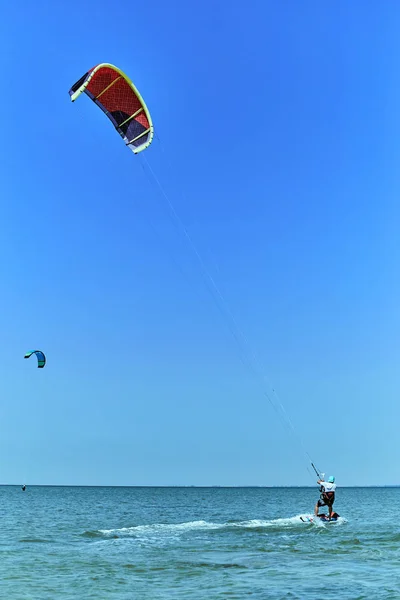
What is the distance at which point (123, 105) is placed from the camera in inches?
667

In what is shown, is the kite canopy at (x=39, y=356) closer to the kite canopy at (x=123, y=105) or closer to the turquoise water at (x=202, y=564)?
the turquoise water at (x=202, y=564)

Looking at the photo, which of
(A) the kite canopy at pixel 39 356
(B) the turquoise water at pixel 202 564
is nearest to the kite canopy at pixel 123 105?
(B) the turquoise water at pixel 202 564

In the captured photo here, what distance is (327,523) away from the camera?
81.9 ft

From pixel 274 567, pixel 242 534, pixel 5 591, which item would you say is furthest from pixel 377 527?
pixel 5 591

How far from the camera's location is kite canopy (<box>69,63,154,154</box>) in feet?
53.5

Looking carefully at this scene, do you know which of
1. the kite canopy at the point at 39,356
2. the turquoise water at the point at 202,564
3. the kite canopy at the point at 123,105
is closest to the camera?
the turquoise water at the point at 202,564

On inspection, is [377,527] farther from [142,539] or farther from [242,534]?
[142,539]

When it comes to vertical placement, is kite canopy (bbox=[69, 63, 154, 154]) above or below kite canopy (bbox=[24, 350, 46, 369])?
above

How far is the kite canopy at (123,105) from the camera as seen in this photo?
53.5 ft

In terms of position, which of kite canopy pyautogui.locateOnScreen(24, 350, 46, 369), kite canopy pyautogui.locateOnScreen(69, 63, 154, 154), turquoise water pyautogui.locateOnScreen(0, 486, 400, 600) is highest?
kite canopy pyautogui.locateOnScreen(69, 63, 154, 154)

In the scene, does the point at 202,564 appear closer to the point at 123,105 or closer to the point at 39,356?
the point at 123,105

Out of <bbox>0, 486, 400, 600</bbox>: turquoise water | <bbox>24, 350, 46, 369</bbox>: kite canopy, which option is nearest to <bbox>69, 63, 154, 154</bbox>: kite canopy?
<bbox>0, 486, 400, 600</bbox>: turquoise water

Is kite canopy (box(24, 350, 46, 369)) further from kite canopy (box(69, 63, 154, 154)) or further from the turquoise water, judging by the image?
kite canopy (box(69, 63, 154, 154))

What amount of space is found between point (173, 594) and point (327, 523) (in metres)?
15.7
